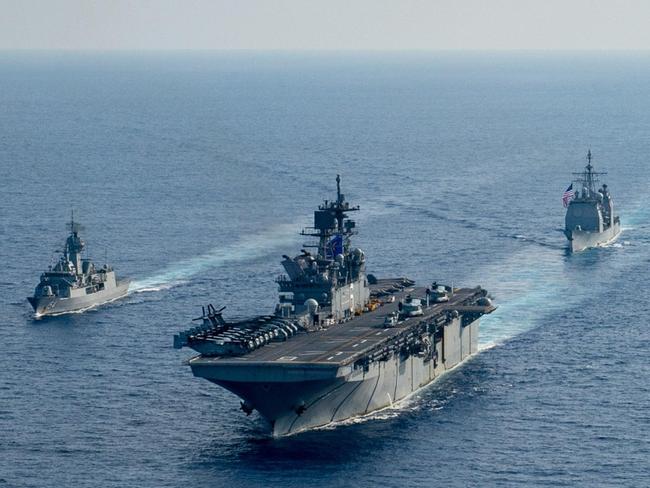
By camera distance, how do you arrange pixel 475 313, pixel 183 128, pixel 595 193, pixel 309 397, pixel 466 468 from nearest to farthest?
pixel 466 468
pixel 309 397
pixel 475 313
pixel 595 193
pixel 183 128

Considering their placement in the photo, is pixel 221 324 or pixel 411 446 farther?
pixel 221 324

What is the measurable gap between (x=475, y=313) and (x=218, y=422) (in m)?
18.8

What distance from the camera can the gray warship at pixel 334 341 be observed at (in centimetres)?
6656

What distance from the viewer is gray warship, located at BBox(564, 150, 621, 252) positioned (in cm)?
11275

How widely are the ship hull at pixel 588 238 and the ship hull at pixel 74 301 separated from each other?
1270 inches

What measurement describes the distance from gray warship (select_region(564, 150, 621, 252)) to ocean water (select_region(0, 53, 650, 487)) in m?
1.32

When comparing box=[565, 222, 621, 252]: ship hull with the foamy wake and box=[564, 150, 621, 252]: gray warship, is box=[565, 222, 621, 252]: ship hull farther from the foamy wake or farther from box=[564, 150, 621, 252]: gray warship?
the foamy wake

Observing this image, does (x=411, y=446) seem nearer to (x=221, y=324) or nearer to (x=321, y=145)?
(x=221, y=324)

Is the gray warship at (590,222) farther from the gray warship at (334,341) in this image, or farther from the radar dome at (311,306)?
the radar dome at (311,306)

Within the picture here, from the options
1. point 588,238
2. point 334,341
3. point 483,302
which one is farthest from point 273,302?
point 588,238

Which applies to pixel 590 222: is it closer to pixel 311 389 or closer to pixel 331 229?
pixel 331 229

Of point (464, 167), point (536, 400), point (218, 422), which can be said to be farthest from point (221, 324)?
point (464, 167)

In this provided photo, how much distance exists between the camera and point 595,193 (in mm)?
121312

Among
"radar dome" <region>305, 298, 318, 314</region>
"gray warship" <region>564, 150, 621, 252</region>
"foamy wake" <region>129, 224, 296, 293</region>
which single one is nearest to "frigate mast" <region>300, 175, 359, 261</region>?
"radar dome" <region>305, 298, 318, 314</region>
